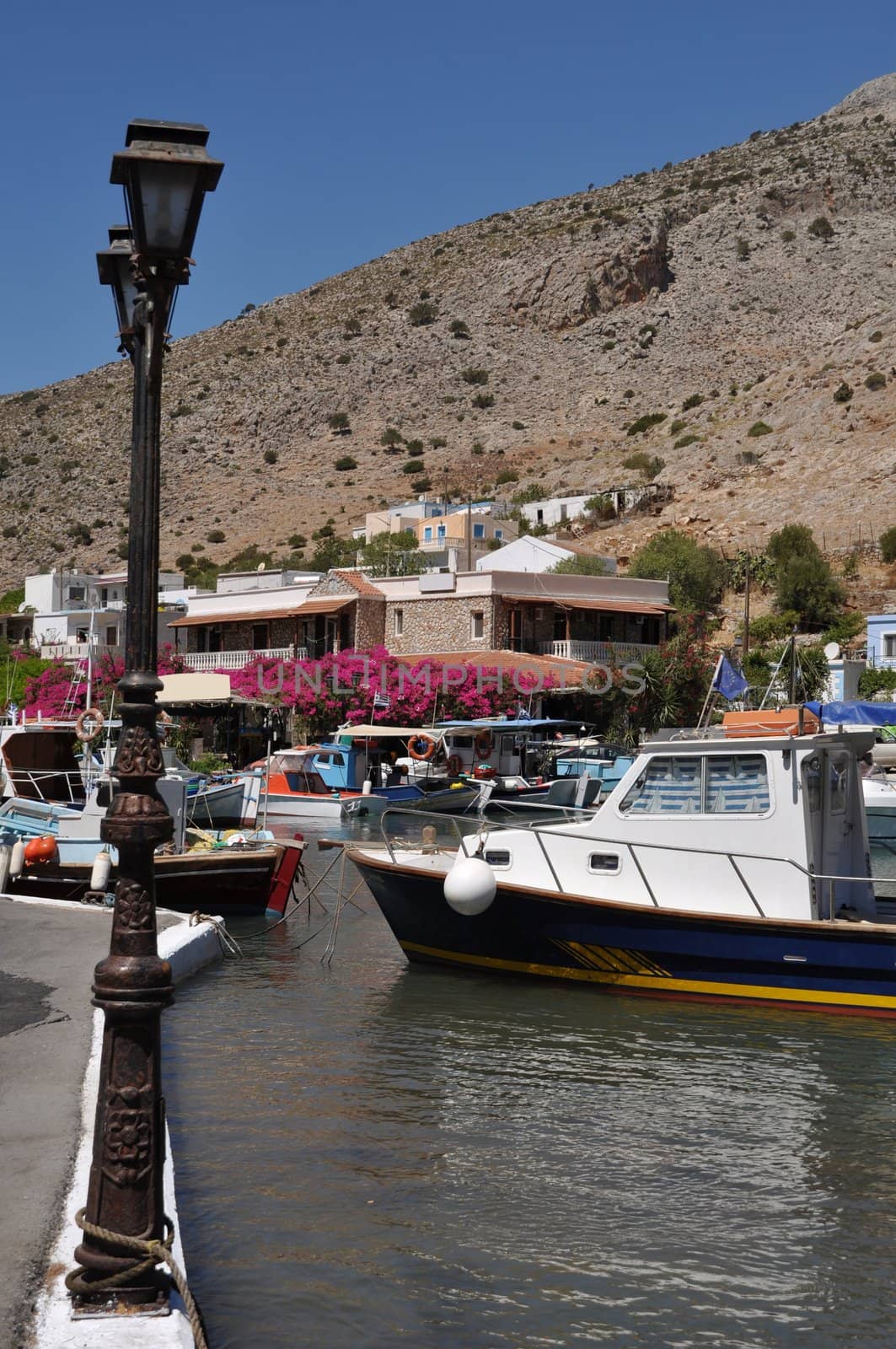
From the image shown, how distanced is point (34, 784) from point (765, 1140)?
17.9 m

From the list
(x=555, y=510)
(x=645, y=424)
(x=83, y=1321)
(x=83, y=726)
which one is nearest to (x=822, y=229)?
(x=645, y=424)

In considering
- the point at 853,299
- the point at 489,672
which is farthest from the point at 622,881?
the point at 853,299

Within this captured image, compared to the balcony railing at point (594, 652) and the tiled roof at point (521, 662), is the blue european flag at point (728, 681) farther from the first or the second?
the balcony railing at point (594, 652)

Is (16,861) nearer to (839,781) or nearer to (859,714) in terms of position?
(839,781)

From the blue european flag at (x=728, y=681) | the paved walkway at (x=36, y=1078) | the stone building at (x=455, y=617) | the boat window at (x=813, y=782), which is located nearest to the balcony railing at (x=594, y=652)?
the stone building at (x=455, y=617)

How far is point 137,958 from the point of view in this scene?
5.07 m

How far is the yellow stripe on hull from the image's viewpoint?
13367mm

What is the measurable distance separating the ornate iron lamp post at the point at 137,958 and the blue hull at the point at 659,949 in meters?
9.17

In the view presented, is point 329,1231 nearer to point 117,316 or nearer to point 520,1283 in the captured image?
point 520,1283

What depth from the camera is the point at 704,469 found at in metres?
84.1

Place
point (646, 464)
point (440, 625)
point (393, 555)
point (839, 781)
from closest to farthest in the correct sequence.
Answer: point (839, 781), point (440, 625), point (393, 555), point (646, 464)

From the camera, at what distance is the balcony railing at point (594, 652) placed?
54.1 m

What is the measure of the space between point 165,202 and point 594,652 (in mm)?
49991

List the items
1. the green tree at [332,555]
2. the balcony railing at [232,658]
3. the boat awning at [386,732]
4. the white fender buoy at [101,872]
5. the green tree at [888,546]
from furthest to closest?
the green tree at [332,555] → the green tree at [888,546] → the balcony railing at [232,658] → the boat awning at [386,732] → the white fender buoy at [101,872]
